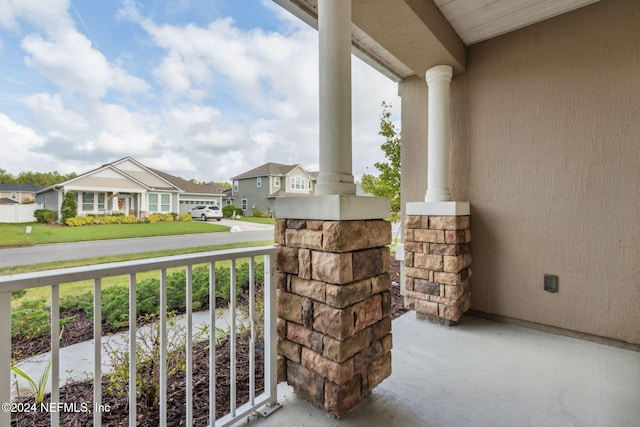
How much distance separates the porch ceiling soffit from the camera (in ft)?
6.35

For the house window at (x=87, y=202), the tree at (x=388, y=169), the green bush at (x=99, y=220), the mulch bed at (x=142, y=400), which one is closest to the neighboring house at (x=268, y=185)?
the green bush at (x=99, y=220)

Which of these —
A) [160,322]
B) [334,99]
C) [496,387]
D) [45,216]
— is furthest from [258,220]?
[496,387]

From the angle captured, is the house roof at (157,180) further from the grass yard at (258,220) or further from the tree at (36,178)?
the grass yard at (258,220)

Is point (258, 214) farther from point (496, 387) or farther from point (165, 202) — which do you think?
point (496, 387)

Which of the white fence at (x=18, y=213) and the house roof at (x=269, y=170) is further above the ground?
the house roof at (x=269, y=170)

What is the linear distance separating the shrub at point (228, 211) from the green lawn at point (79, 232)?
0.22 m

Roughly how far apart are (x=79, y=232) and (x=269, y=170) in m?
0.88

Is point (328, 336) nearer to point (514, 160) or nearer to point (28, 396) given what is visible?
point (28, 396)

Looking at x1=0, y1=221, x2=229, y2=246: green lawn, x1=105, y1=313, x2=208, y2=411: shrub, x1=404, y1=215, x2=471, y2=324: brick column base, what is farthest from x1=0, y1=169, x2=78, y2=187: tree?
x1=404, y1=215, x2=471, y2=324: brick column base

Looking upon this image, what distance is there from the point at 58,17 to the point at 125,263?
2.59ft

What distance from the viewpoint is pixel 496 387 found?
1697 mm

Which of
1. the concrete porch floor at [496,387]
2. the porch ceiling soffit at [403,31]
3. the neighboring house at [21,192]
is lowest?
the concrete porch floor at [496,387]

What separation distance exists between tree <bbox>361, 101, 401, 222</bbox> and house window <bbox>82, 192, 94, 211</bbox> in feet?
10.7

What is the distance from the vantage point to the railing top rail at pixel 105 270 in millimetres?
850
